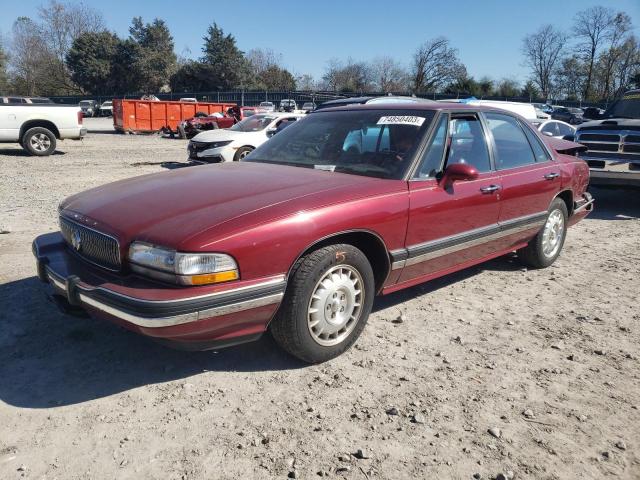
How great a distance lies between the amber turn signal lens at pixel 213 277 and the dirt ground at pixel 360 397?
710 millimetres

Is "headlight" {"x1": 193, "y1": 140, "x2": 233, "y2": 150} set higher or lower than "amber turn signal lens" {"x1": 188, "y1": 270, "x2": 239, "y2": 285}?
higher

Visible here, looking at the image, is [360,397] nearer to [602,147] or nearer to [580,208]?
[580,208]

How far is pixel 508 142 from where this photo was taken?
4.54m

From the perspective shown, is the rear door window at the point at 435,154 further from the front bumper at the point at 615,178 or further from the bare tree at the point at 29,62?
the bare tree at the point at 29,62

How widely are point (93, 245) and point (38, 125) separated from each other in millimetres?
12927

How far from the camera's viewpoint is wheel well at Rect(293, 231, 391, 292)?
3162mm

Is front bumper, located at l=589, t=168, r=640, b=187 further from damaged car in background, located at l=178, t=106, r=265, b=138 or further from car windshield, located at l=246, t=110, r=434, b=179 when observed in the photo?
damaged car in background, located at l=178, t=106, r=265, b=138

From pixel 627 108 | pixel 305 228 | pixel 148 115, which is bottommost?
pixel 305 228

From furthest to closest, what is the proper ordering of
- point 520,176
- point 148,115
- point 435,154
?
point 148,115
point 520,176
point 435,154

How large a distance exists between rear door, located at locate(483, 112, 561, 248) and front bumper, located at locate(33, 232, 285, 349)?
96.8 inches

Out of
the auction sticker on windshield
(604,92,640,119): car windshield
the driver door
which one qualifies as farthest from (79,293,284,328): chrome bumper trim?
(604,92,640,119): car windshield

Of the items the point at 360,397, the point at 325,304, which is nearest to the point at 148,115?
the point at 325,304

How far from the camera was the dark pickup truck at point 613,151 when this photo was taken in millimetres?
7789

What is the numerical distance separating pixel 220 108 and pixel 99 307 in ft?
89.4
